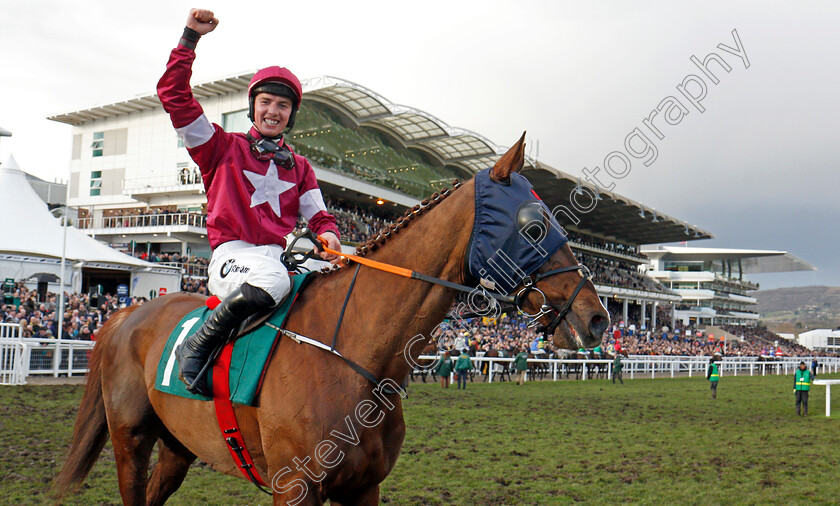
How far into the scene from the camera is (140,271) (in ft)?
67.9

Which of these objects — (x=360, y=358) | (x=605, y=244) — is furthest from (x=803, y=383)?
(x=605, y=244)

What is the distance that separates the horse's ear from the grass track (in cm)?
364

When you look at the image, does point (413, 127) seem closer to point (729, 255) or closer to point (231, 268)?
point (231, 268)

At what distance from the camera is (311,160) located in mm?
29484

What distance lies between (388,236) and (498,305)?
1.79 ft

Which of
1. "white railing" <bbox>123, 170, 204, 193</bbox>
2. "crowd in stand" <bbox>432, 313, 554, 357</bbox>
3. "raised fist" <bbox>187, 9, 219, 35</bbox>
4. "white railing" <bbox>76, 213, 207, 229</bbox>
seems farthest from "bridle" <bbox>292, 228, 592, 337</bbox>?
"white railing" <bbox>123, 170, 204, 193</bbox>

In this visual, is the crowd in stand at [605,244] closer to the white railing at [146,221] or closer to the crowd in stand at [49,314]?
the white railing at [146,221]

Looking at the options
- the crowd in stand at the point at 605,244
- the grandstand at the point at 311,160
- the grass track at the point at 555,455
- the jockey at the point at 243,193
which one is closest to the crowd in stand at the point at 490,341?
the grass track at the point at 555,455

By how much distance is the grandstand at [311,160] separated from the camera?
1168 inches

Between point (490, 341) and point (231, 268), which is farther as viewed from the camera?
point (490, 341)

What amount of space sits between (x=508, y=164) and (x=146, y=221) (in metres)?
31.3

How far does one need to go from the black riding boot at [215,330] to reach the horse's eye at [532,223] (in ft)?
3.37

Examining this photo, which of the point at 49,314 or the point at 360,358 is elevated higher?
the point at 360,358

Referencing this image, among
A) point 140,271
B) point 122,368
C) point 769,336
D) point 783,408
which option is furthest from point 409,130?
point 769,336
